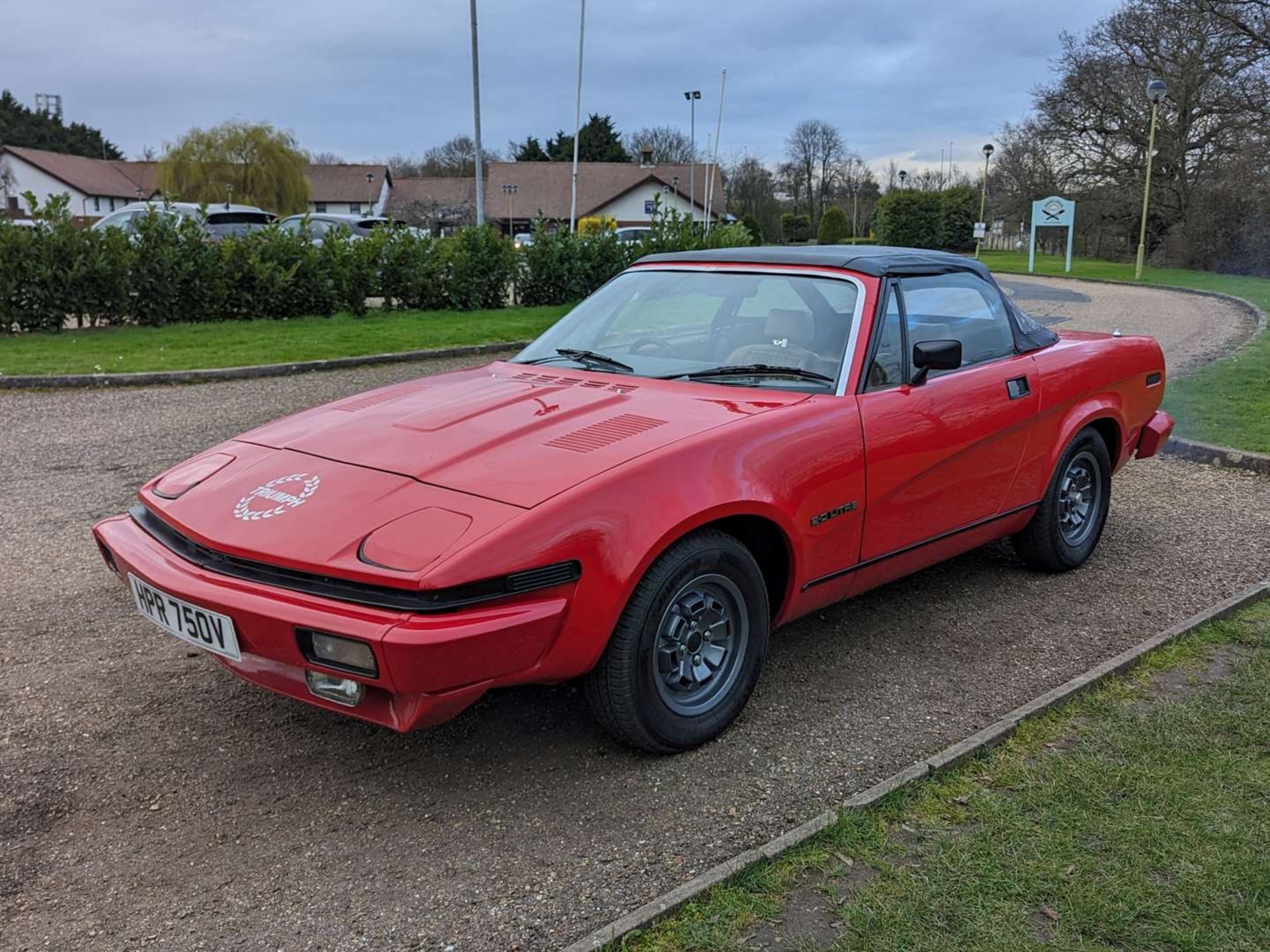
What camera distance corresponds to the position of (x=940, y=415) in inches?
157

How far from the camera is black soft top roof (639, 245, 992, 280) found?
4129mm

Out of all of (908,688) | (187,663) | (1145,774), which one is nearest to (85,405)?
(187,663)

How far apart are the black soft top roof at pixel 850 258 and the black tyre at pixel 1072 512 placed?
986 millimetres

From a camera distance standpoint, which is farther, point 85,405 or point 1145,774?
point 85,405

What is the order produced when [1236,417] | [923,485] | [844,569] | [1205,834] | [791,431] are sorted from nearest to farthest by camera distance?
[1205,834] < [791,431] < [844,569] < [923,485] < [1236,417]

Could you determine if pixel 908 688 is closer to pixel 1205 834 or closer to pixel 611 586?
pixel 1205 834

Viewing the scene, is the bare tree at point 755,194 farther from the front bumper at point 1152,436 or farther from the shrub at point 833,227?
the front bumper at point 1152,436

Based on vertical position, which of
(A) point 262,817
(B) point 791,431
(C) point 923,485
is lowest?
(A) point 262,817

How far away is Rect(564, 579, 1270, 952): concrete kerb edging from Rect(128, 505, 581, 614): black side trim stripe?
853mm

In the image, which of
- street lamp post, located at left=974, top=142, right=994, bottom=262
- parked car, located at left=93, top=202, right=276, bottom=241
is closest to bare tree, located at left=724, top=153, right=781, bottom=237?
street lamp post, located at left=974, top=142, right=994, bottom=262

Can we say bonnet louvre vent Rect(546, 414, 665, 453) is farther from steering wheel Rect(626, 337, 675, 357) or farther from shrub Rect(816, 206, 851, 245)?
shrub Rect(816, 206, 851, 245)

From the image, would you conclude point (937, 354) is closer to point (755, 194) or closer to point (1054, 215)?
point (1054, 215)

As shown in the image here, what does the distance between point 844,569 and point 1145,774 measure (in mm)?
1144

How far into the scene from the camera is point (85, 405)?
934 cm
